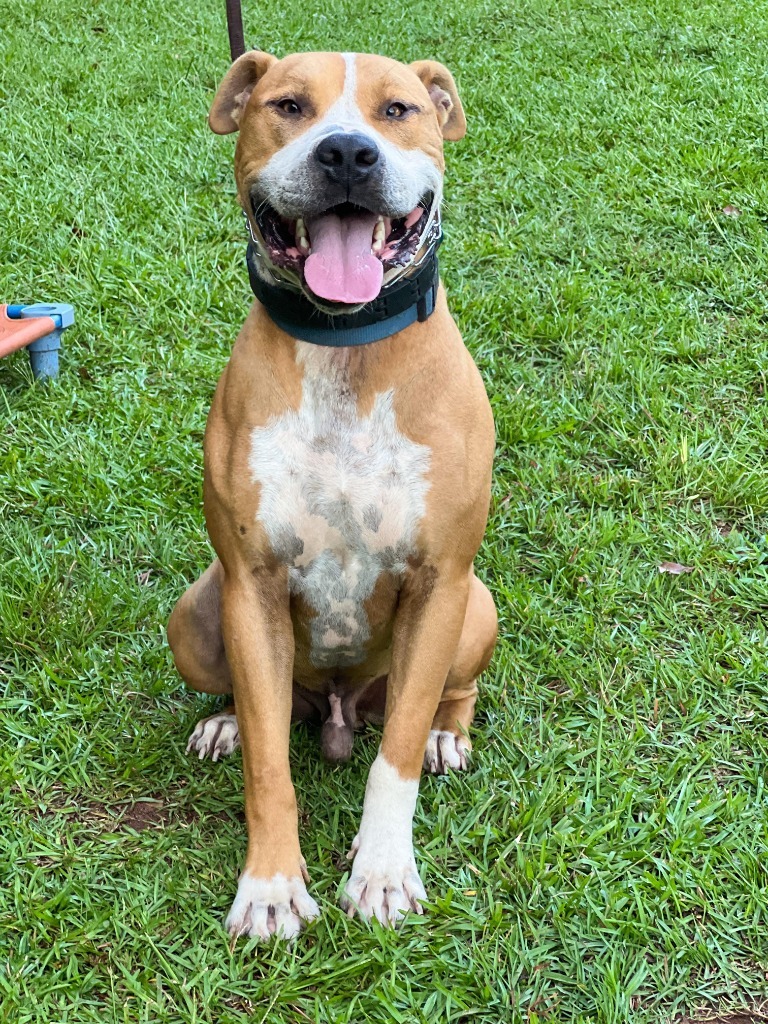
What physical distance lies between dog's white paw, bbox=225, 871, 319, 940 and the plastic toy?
9.03 feet

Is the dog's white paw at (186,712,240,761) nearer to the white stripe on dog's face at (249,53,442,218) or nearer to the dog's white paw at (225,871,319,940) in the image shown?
the dog's white paw at (225,871,319,940)

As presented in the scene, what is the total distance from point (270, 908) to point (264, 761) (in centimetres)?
33

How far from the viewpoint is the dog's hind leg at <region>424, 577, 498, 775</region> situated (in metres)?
2.93

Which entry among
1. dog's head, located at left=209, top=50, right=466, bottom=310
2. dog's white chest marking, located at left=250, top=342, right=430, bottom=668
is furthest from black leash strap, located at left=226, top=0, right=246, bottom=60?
dog's white chest marking, located at left=250, top=342, right=430, bottom=668

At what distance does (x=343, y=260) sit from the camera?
7.87 feet

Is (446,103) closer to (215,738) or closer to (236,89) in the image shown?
(236,89)

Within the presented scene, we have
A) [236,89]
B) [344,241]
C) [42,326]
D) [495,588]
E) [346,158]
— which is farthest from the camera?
[42,326]

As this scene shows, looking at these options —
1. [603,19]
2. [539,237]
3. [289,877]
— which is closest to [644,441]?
[539,237]

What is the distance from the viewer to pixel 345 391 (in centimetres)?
251

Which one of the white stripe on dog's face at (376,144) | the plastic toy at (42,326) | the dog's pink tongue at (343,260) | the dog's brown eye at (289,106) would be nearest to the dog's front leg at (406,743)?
the dog's pink tongue at (343,260)

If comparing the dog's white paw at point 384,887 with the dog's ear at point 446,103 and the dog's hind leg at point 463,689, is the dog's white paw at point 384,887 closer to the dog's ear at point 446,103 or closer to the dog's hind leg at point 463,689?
the dog's hind leg at point 463,689

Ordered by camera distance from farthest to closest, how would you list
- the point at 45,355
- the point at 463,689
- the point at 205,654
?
1. the point at 45,355
2. the point at 463,689
3. the point at 205,654

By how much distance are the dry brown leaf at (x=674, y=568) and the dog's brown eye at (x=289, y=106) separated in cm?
197

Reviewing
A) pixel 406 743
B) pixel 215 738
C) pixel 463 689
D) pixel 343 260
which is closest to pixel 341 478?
pixel 343 260
